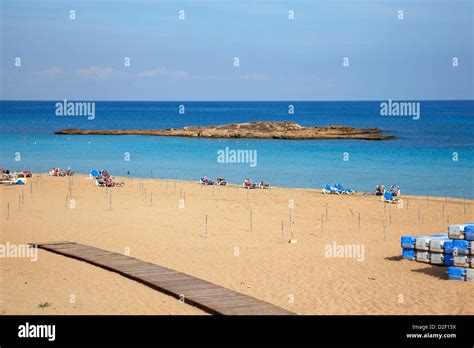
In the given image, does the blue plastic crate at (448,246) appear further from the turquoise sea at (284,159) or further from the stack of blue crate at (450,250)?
the turquoise sea at (284,159)

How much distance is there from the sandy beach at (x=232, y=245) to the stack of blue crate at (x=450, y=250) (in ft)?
0.81

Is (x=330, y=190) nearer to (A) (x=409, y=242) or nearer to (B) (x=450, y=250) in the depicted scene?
(A) (x=409, y=242)

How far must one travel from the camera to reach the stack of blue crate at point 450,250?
14367mm

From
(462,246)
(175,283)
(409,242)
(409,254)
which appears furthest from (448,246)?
(175,283)

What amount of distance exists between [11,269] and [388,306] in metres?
7.91

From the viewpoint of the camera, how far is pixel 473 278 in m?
14.3

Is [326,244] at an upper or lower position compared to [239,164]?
lower

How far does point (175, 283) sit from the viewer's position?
44.4 ft

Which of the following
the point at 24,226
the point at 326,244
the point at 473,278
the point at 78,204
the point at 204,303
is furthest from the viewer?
the point at 78,204

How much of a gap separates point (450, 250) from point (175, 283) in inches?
244

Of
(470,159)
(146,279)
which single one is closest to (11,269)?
(146,279)

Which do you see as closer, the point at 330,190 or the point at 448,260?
the point at 448,260
